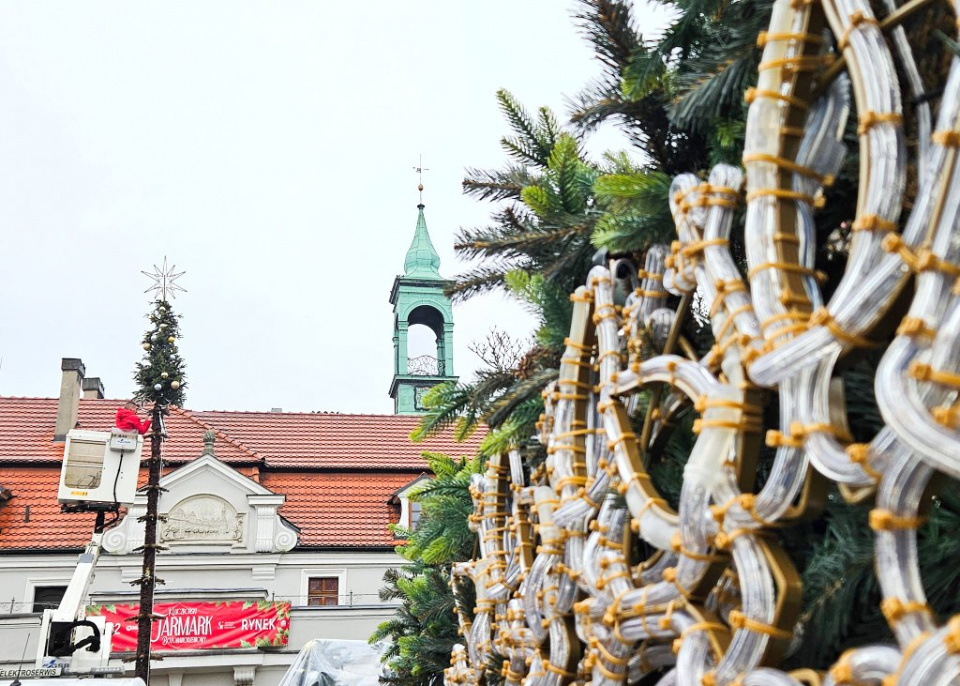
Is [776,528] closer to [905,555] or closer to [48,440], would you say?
[905,555]

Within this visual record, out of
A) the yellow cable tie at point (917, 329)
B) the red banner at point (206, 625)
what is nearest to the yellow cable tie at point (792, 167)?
the yellow cable tie at point (917, 329)

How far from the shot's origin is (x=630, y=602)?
191 centimetres

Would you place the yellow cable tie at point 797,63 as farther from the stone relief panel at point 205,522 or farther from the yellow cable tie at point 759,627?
the stone relief panel at point 205,522

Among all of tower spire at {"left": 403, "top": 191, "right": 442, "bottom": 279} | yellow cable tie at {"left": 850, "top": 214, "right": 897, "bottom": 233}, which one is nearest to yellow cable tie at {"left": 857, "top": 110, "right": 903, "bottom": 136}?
yellow cable tie at {"left": 850, "top": 214, "right": 897, "bottom": 233}

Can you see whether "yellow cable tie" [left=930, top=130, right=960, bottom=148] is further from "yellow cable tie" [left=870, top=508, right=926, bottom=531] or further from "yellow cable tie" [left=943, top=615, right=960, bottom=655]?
"yellow cable tie" [left=943, top=615, right=960, bottom=655]

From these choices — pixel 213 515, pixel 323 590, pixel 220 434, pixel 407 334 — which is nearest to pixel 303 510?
pixel 323 590

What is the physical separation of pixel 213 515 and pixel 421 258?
8.92 m

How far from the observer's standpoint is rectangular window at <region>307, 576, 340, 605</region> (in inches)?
572

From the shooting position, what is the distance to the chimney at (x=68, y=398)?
15.8 metres

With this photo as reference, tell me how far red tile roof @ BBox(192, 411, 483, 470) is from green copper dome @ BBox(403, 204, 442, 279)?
14.1 feet

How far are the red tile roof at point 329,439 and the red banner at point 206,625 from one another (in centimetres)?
279

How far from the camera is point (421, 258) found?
2192cm

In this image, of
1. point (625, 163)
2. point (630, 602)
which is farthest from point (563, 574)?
point (625, 163)

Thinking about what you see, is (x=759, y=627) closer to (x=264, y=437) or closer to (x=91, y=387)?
(x=264, y=437)
